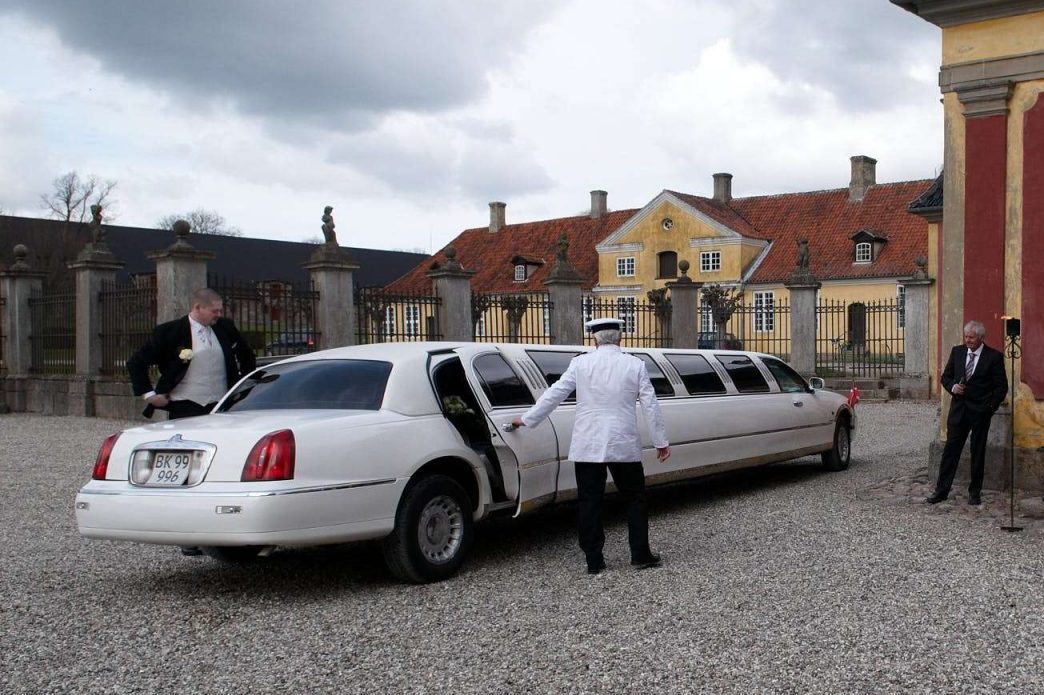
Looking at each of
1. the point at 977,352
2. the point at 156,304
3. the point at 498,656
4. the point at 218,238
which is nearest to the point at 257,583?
the point at 498,656

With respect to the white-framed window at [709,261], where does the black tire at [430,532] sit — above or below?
below

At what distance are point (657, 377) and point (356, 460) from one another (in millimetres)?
3737

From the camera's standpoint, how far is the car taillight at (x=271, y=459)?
19.0ft

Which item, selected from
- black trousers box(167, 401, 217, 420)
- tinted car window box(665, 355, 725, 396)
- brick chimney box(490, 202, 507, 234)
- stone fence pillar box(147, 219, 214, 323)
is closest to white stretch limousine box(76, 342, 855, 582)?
black trousers box(167, 401, 217, 420)

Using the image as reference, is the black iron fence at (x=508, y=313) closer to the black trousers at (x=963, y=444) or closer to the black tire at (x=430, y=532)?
the black trousers at (x=963, y=444)

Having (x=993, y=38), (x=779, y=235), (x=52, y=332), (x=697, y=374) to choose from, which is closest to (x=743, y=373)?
(x=697, y=374)

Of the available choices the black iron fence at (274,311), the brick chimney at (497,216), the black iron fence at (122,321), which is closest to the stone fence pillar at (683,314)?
the black iron fence at (274,311)

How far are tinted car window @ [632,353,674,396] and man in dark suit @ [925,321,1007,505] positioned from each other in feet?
8.25

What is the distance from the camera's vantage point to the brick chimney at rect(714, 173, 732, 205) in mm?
55031

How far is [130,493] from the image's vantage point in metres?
6.03

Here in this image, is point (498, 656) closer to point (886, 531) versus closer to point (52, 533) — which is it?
point (886, 531)

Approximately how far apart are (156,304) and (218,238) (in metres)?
57.7

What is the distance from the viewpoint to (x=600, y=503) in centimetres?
689

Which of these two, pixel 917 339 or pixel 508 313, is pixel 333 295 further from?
pixel 917 339
